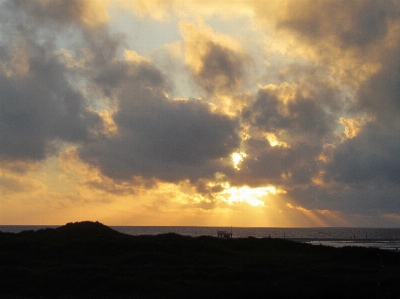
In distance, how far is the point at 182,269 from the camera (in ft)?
158

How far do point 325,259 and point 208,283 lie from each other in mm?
24250

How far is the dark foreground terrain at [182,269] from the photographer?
3857cm

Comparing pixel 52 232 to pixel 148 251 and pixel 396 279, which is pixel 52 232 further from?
pixel 396 279

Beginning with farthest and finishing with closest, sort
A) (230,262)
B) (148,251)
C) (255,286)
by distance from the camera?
(148,251) < (230,262) < (255,286)

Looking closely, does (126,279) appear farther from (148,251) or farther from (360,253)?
(360,253)

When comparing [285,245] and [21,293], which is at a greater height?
[285,245]

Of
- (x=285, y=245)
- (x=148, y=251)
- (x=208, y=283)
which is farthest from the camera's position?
(x=285, y=245)

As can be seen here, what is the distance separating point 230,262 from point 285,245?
1834 centimetres

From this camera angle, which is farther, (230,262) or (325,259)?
(325,259)

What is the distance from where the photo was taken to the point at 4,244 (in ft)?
200

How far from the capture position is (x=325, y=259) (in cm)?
6025

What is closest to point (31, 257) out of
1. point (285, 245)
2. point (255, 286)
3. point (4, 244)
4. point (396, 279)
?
point (4, 244)

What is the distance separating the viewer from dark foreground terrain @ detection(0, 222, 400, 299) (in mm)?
38566

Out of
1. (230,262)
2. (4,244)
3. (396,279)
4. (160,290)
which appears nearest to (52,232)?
(4,244)
